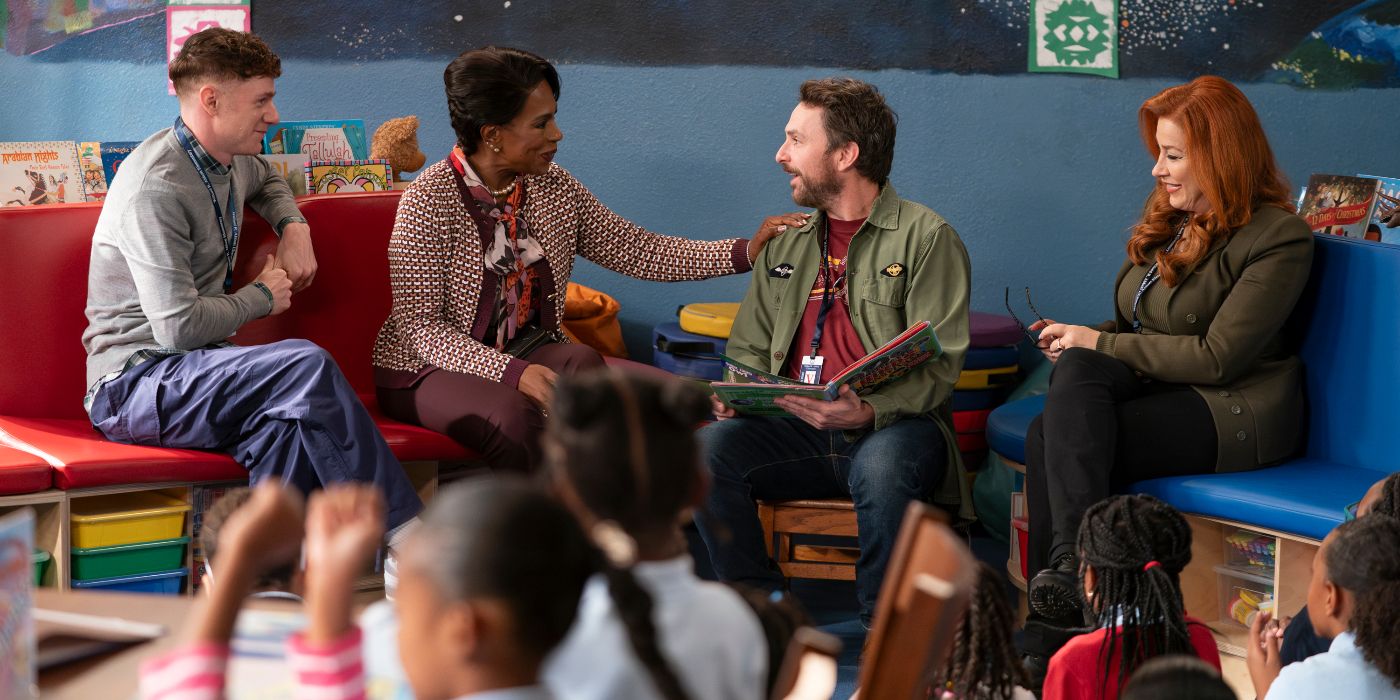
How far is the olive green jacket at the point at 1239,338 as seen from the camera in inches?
140

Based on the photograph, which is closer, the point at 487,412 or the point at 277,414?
the point at 277,414

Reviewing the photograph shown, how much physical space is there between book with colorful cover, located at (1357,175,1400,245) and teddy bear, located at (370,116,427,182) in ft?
8.78

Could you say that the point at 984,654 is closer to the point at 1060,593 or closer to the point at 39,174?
the point at 1060,593

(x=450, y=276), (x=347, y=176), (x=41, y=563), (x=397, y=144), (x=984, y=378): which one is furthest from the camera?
(x=984, y=378)

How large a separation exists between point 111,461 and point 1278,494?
8.69 feet

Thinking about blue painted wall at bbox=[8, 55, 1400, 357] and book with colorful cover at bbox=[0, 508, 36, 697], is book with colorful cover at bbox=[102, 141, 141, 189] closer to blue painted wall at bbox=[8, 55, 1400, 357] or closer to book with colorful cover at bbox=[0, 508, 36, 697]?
blue painted wall at bbox=[8, 55, 1400, 357]

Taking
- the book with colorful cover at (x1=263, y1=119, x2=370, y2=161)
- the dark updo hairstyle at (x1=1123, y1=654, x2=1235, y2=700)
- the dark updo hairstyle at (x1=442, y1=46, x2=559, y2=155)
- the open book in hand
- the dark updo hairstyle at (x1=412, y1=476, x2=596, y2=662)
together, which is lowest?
the dark updo hairstyle at (x1=1123, y1=654, x2=1235, y2=700)

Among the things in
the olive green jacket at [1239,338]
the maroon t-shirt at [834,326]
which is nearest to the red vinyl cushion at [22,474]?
the maroon t-shirt at [834,326]

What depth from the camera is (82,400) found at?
3.88 m

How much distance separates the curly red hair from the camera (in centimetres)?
359

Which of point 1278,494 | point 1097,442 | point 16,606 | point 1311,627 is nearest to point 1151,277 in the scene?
point 1097,442

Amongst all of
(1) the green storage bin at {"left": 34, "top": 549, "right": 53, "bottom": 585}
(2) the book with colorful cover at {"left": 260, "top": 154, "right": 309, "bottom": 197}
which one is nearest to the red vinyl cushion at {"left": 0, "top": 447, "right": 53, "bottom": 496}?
(1) the green storage bin at {"left": 34, "top": 549, "right": 53, "bottom": 585}

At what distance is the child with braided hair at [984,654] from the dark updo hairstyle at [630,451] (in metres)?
0.86

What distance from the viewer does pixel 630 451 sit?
1.70 meters
